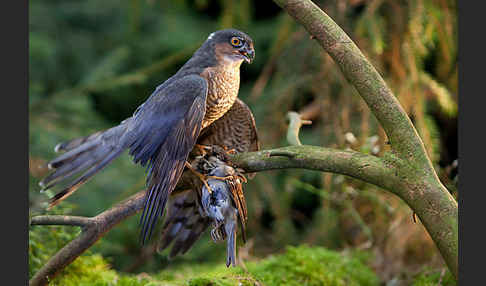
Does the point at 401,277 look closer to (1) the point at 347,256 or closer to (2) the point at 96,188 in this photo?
(1) the point at 347,256

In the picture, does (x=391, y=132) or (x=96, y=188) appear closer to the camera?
(x=391, y=132)

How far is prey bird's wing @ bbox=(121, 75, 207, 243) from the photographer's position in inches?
66.9

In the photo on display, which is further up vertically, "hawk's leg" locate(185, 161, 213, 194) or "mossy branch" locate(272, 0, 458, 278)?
"mossy branch" locate(272, 0, 458, 278)

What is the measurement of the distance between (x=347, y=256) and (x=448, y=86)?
5.10ft

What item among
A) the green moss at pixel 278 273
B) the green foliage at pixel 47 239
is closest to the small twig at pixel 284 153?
the green moss at pixel 278 273

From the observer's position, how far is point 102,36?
4770 mm

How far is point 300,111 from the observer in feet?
11.2

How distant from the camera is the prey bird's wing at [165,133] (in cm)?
170

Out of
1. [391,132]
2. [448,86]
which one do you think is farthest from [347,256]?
[448,86]

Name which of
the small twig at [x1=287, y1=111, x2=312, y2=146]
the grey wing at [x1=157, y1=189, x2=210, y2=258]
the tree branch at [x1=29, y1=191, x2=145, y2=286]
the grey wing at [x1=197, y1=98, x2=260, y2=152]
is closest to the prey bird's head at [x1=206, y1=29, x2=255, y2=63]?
the grey wing at [x1=197, y1=98, x2=260, y2=152]

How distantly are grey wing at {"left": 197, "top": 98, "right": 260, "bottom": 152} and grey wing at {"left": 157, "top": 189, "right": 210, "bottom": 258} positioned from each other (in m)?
0.27

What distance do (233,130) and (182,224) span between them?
496 millimetres

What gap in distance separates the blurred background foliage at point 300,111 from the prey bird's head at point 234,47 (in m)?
0.67

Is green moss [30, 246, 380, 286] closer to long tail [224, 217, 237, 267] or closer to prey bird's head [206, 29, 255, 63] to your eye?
long tail [224, 217, 237, 267]
